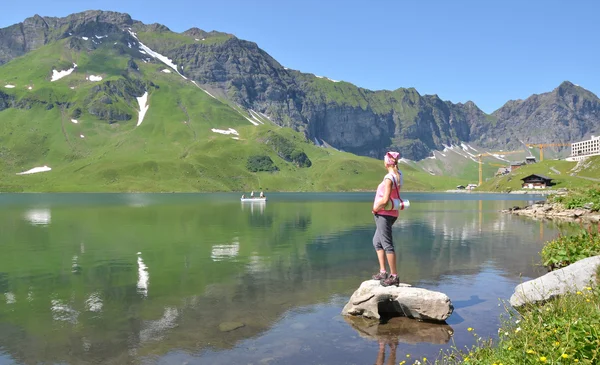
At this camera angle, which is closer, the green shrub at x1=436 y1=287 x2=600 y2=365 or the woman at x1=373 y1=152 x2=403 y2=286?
the green shrub at x1=436 y1=287 x2=600 y2=365

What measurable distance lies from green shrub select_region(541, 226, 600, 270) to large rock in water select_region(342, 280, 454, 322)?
10689 mm

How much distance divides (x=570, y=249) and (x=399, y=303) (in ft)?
42.1

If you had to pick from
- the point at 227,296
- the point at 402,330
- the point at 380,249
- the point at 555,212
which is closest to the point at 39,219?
the point at 227,296

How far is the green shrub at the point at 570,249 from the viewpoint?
70.5 feet

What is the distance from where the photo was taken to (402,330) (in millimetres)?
13961

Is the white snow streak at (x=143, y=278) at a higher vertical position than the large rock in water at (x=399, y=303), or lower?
lower

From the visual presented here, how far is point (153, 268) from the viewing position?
2561 centimetres

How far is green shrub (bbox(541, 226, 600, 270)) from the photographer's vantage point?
21.5 metres

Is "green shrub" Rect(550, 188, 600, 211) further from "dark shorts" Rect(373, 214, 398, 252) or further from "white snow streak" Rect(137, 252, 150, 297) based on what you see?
"white snow streak" Rect(137, 252, 150, 297)

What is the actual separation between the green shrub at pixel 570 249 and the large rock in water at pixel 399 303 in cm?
1069

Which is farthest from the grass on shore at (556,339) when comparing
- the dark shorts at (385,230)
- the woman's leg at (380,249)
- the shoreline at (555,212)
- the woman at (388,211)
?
the shoreline at (555,212)

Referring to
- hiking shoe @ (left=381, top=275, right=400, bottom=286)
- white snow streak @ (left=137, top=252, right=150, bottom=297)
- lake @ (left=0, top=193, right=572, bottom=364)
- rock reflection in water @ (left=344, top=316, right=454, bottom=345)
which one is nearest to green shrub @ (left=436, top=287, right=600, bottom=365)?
lake @ (left=0, top=193, right=572, bottom=364)

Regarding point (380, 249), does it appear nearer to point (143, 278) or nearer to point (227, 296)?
point (227, 296)

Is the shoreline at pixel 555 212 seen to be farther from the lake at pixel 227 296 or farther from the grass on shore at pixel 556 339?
the grass on shore at pixel 556 339
